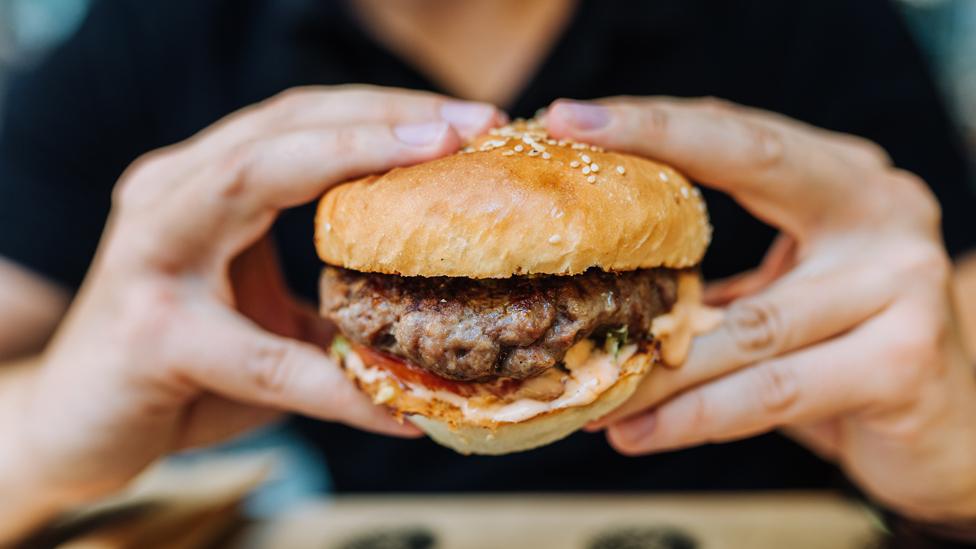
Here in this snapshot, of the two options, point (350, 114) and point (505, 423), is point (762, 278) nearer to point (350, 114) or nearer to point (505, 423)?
point (505, 423)

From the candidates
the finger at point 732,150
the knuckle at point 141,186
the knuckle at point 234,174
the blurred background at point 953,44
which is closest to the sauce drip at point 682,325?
the finger at point 732,150

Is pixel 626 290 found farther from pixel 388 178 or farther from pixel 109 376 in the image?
pixel 109 376

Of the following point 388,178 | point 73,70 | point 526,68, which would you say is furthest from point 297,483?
point 388,178

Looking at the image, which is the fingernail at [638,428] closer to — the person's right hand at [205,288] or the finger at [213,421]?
the person's right hand at [205,288]

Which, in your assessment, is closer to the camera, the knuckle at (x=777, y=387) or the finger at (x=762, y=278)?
the knuckle at (x=777, y=387)

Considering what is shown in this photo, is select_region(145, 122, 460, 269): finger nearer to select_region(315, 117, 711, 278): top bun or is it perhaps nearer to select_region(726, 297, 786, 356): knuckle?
select_region(315, 117, 711, 278): top bun
